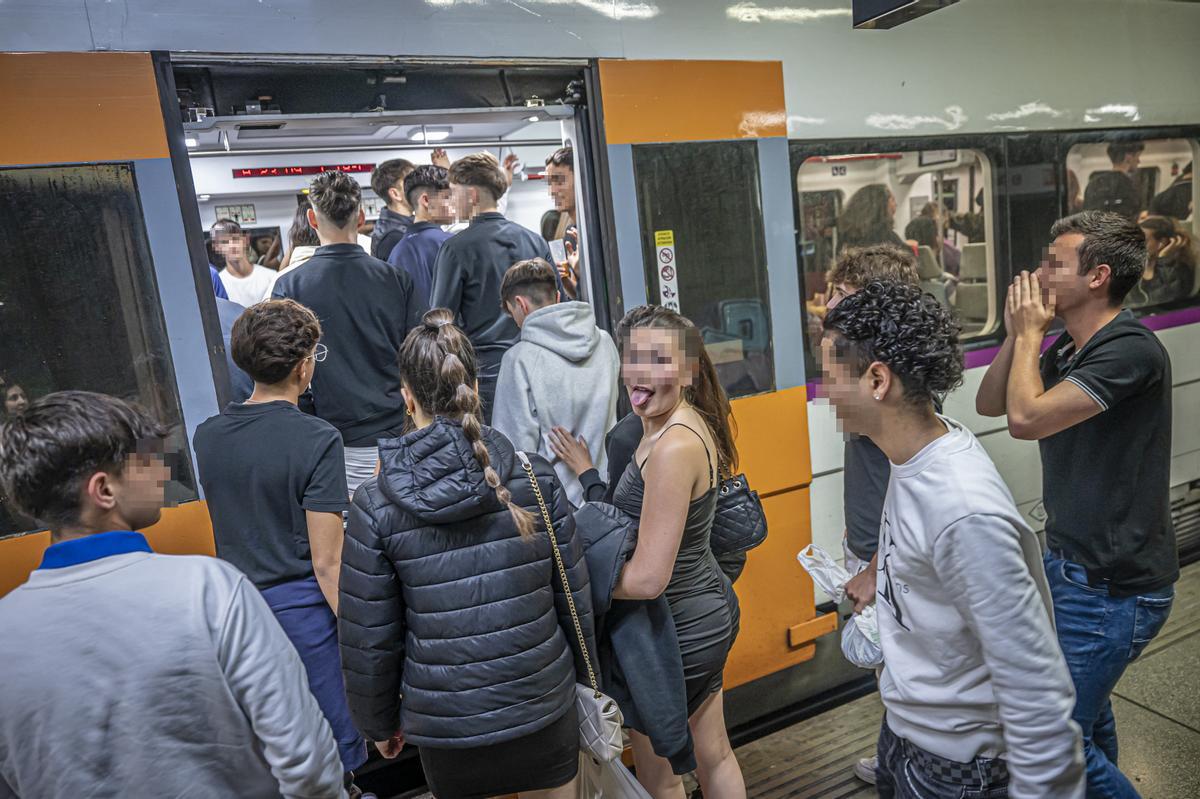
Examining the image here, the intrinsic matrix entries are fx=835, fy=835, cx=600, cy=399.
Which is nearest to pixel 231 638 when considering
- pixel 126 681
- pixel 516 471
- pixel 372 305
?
pixel 126 681

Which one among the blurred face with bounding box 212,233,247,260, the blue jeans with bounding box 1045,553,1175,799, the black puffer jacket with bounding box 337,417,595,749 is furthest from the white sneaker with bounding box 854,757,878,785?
the blurred face with bounding box 212,233,247,260

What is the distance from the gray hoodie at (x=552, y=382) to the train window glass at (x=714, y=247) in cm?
48

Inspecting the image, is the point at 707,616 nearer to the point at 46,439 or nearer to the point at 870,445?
the point at 870,445

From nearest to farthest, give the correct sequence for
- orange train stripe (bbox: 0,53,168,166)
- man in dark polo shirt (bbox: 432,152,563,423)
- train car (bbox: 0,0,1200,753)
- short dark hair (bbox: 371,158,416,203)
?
orange train stripe (bbox: 0,53,168,166)
train car (bbox: 0,0,1200,753)
man in dark polo shirt (bbox: 432,152,563,423)
short dark hair (bbox: 371,158,416,203)

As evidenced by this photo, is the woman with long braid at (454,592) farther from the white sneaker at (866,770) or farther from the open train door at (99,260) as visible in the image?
the white sneaker at (866,770)

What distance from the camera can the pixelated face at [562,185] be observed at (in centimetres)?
378

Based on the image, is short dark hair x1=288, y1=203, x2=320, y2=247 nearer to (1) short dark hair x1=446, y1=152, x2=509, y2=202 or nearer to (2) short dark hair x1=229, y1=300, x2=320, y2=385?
(1) short dark hair x1=446, y1=152, x2=509, y2=202

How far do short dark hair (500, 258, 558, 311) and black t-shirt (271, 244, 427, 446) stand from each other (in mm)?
536

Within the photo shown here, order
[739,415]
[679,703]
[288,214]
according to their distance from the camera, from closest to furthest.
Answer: [679,703], [739,415], [288,214]

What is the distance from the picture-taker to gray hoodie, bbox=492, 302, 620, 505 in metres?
2.90

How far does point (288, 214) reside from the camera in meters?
5.22

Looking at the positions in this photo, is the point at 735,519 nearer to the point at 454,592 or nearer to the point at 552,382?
the point at 552,382

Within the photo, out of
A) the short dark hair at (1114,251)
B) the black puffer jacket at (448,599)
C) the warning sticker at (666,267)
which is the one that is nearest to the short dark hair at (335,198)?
the warning sticker at (666,267)

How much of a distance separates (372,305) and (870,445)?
1.87 metres
